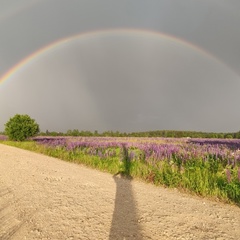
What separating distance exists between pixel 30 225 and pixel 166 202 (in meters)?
3.03

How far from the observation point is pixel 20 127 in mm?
31625

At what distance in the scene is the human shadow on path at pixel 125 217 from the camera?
3.67 metres

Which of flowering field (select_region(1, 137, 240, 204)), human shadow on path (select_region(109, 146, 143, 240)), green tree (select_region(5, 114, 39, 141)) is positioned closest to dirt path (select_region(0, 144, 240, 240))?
human shadow on path (select_region(109, 146, 143, 240))

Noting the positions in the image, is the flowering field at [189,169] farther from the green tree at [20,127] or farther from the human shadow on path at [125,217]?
the green tree at [20,127]

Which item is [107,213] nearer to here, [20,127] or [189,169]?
[189,169]

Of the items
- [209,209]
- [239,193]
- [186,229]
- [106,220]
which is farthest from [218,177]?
[106,220]

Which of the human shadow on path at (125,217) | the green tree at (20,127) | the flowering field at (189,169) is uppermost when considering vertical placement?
the green tree at (20,127)

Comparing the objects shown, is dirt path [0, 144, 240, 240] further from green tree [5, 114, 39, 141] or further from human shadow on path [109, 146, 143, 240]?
green tree [5, 114, 39, 141]

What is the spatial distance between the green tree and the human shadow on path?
90.9ft

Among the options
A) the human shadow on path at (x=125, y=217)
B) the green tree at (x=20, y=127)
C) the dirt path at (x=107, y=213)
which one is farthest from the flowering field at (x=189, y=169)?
the green tree at (x=20, y=127)

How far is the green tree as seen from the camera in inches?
1244

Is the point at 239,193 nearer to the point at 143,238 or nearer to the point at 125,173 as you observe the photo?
the point at 143,238

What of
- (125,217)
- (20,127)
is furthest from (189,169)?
(20,127)

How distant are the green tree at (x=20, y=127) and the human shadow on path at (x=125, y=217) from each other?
27699 mm
